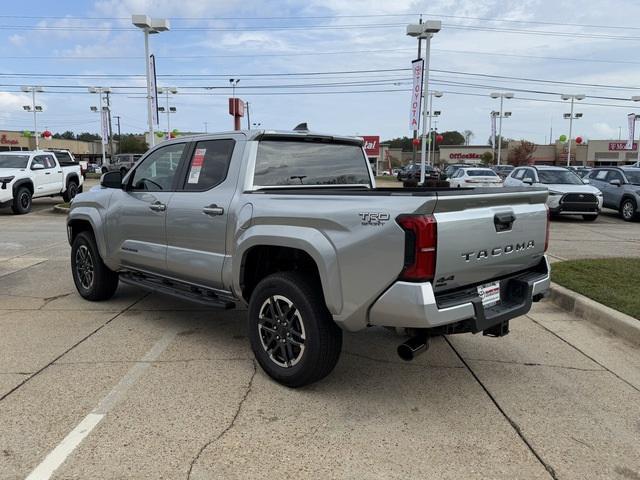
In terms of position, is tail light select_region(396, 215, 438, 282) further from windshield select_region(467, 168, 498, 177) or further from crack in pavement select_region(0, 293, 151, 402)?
windshield select_region(467, 168, 498, 177)

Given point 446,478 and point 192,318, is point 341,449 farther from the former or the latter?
point 192,318

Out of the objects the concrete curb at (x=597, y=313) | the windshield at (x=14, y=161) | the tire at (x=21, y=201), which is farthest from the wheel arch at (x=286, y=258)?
the windshield at (x=14, y=161)

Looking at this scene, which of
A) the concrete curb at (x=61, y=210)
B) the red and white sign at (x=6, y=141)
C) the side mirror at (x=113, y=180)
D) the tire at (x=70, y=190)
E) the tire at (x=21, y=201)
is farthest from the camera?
the red and white sign at (x=6, y=141)

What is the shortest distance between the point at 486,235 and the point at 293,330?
1.51 meters

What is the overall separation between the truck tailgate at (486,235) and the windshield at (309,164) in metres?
1.73

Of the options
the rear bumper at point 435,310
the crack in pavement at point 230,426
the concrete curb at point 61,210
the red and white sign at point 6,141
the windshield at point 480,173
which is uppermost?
the red and white sign at point 6,141

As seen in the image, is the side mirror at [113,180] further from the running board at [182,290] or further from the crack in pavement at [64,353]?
the crack in pavement at [64,353]

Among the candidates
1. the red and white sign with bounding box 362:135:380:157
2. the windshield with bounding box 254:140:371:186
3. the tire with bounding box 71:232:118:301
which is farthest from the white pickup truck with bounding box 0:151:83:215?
the red and white sign with bounding box 362:135:380:157

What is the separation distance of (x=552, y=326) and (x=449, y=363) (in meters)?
1.73

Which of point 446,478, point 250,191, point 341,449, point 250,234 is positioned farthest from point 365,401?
point 250,191

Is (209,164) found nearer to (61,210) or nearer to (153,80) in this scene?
(61,210)

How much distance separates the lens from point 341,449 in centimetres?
310

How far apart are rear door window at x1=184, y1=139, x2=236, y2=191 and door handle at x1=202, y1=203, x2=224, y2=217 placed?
22 cm

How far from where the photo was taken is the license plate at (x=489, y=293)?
359 cm
